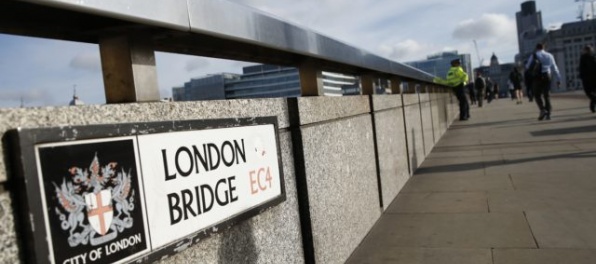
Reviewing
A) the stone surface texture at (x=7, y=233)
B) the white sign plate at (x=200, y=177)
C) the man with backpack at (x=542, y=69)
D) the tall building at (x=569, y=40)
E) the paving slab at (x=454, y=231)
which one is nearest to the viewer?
the stone surface texture at (x=7, y=233)

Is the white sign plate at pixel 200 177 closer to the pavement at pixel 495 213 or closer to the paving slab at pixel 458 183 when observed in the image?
the pavement at pixel 495 213

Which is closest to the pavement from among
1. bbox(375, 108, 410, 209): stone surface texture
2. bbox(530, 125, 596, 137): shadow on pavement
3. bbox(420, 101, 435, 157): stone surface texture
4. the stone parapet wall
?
bbox(375, 108, 410, 209): stone surface texture

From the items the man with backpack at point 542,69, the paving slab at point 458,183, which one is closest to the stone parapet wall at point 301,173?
the paving slab at point 458,183

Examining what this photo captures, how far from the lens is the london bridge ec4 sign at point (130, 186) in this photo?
125cm

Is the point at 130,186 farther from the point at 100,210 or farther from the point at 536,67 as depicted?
the point at 536,67

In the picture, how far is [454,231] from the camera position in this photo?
151 inches

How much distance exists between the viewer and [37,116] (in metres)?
1.28

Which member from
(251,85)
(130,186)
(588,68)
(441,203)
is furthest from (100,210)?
(588,68)

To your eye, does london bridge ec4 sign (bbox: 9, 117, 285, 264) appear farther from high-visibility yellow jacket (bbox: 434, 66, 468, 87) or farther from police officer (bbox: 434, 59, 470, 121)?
high-visibility yellow jacket (bbox: 434, 66, 468, 87)

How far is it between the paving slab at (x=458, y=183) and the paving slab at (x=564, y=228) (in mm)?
1167

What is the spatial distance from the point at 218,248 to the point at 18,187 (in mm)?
866

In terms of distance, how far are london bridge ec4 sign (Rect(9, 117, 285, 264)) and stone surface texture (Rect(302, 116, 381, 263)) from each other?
30.1 inches

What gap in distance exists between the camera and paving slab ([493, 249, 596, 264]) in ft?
9.98

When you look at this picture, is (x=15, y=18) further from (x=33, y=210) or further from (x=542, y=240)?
(x=542, y=240)
